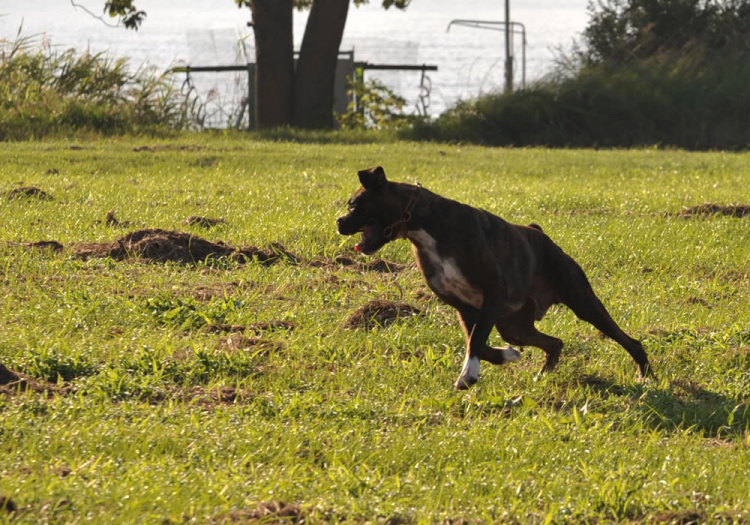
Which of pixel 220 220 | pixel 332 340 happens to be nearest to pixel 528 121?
pixel 220 220

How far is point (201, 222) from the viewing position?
30.3ft

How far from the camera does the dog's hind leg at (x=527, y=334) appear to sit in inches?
223

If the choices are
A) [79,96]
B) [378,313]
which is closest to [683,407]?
[378,313]

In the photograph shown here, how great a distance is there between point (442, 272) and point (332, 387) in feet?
2.53

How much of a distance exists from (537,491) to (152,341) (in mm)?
2453

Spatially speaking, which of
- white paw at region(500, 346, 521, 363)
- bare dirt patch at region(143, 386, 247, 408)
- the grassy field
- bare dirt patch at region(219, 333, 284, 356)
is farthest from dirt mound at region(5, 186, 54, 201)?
white paw at region(500, 346, 521, 363)

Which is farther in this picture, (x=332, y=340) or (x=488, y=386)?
(x=332, y=340)

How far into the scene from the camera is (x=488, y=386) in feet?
17.8

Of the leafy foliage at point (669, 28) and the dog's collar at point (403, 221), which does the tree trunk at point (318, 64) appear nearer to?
the leafy foliage at point (669, 28)

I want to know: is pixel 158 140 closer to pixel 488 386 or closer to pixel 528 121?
pixel 528 121

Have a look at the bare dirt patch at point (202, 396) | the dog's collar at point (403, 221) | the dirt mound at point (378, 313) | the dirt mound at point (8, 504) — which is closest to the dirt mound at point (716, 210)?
the dirt mound at point (378, 313)

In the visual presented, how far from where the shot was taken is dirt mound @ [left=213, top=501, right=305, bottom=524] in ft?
11.8

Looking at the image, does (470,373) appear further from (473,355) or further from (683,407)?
(683,407)

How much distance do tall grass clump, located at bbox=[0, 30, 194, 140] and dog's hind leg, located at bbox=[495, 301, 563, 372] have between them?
42.4 ft
